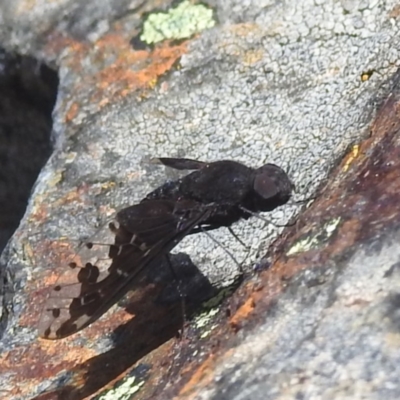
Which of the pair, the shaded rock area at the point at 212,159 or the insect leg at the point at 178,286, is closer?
the shaded rock area at the point at 212,159

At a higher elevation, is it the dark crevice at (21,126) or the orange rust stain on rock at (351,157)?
the dark crevice at (21,126)

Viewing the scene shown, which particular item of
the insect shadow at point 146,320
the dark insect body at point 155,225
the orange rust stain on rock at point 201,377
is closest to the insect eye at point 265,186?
the dark insect body at point 155,225

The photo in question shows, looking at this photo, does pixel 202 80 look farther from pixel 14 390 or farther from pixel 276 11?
pixel 14 390

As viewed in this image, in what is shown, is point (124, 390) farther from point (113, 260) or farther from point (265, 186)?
point (265, 186)

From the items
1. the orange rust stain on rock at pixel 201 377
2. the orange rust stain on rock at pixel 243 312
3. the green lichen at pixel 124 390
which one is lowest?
the green lichen at pixel 124 390

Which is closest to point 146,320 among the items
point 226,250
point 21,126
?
point 226,250

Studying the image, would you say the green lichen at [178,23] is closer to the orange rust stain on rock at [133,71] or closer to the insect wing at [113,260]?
the orange rust stain on rock at [133,71]

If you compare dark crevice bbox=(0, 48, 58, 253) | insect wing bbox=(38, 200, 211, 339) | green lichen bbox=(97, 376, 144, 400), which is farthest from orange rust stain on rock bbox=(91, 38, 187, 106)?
green lichen bbox=(97, 376, 144, 400)
